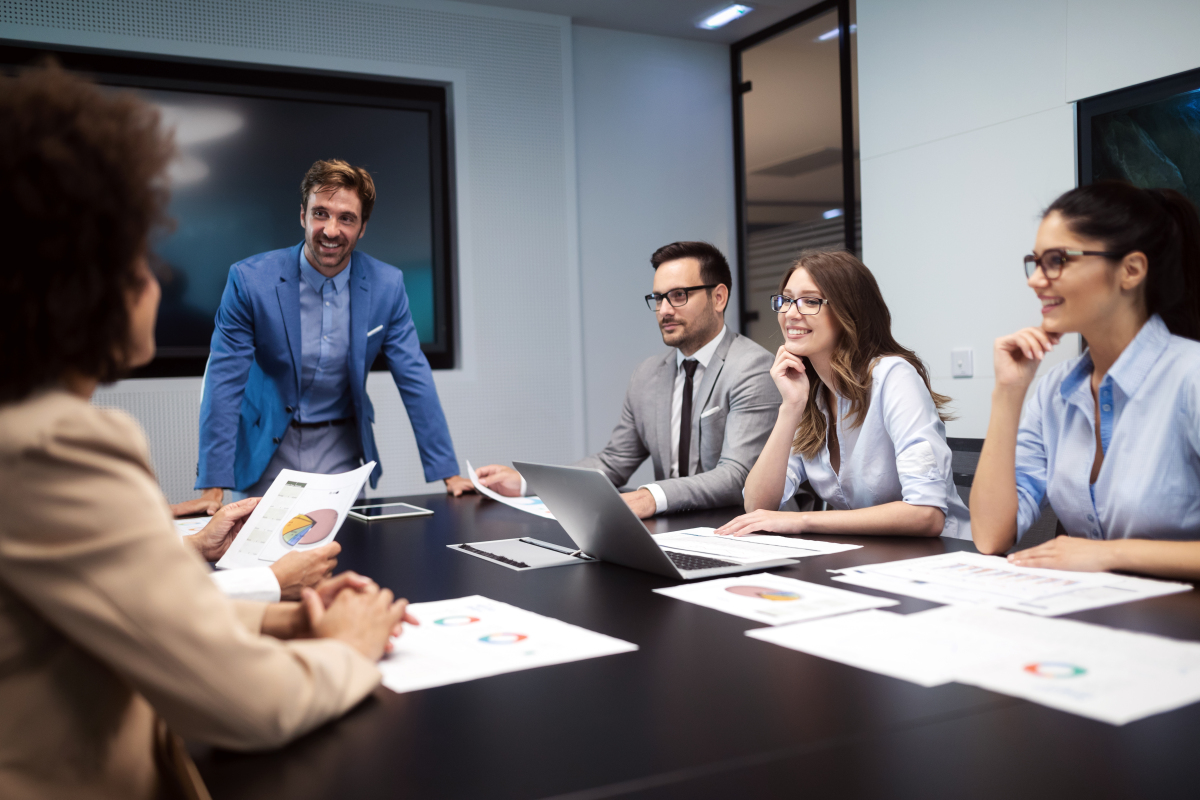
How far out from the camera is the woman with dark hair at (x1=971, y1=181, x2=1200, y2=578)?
159cm

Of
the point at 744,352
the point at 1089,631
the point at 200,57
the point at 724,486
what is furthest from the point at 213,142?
the point at 1089,631

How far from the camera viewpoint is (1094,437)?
68.7 inches

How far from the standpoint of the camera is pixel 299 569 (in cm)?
138

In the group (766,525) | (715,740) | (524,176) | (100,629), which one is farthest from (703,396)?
(524,176)

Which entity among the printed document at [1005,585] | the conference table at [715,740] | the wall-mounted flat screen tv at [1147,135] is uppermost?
the wall-mounted flat screen tv at [1147,135]

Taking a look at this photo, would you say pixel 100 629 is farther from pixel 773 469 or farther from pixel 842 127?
pixel 842 127

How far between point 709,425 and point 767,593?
59.9 inches

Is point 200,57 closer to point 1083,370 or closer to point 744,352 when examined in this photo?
point 744,352

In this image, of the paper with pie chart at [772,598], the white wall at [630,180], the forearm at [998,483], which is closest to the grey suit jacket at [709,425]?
A: the forearm at [998,483]

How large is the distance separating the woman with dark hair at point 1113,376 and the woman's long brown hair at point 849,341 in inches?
20.9

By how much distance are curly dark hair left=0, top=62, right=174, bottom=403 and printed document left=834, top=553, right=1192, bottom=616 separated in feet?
3.47

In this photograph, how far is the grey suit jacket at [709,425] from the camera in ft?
8.14

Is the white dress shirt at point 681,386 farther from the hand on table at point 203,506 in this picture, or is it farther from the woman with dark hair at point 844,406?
the hand on table at point 203,506

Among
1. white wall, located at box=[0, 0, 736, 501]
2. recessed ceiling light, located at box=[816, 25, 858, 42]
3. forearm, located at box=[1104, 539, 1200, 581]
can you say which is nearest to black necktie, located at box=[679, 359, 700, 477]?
forearm, located at box=[1104, 539, 1200, 581]
